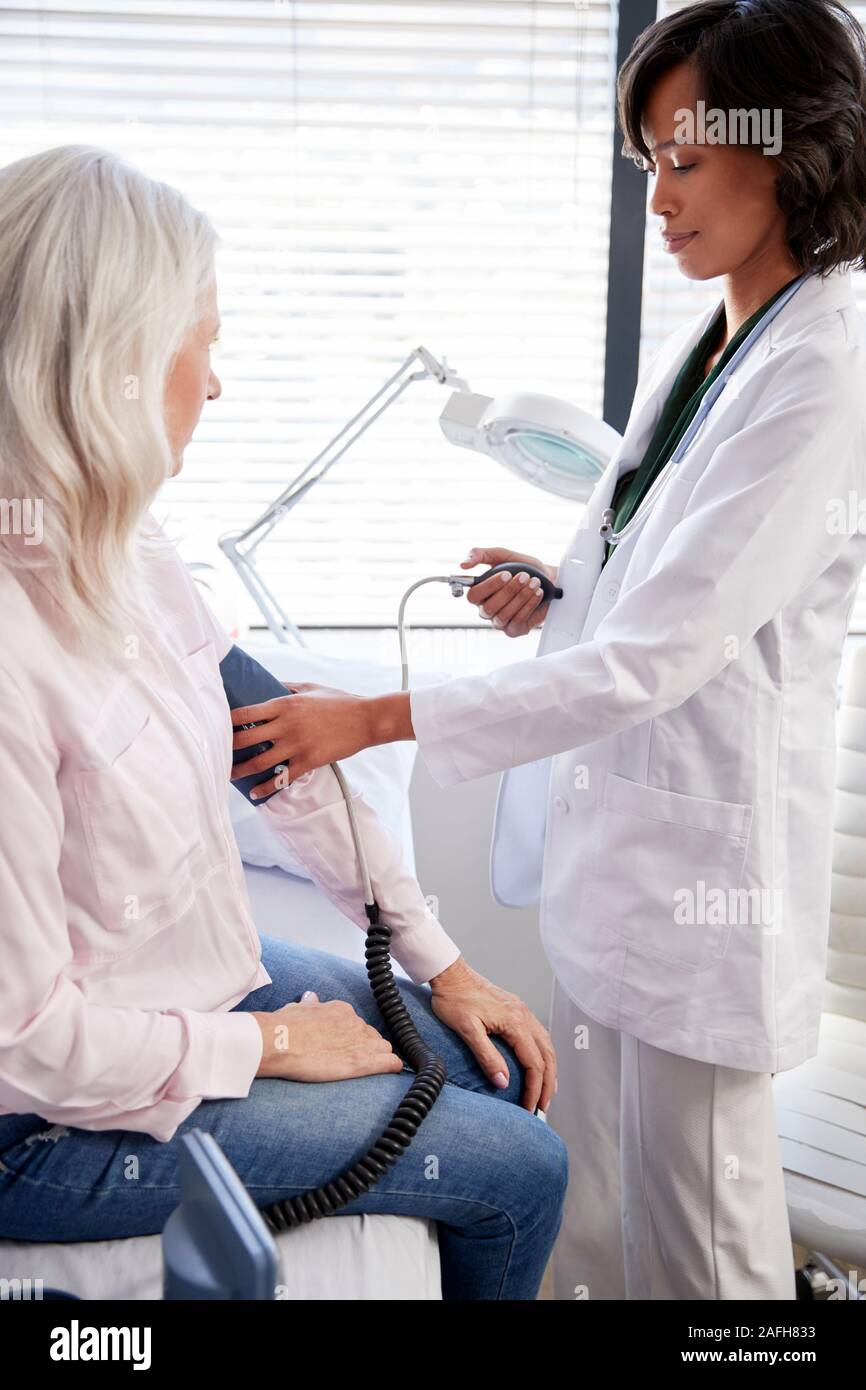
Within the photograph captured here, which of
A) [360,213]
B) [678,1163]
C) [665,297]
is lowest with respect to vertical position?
[678,1163]

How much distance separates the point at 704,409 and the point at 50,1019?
0.91m

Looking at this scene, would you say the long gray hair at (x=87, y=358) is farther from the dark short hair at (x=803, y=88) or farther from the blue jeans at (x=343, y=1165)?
the dark short hair at (x=803, y=88)

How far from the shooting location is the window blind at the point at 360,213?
2.26 m

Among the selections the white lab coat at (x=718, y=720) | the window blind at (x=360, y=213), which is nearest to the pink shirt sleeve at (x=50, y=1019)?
the white lab coat at (x=718, y=720)

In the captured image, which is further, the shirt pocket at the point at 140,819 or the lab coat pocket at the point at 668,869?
the lab coat pocket at the point at 668,869

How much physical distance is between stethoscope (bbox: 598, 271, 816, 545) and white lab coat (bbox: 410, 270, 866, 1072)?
0.01m

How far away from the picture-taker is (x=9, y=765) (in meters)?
0.84

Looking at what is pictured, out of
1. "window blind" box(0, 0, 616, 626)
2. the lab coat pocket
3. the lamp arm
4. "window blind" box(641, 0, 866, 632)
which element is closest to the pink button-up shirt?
the lab coat pocket

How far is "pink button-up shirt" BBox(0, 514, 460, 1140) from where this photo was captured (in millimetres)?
843

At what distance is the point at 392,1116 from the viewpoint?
1000 millimetres

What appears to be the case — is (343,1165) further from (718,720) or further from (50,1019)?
(718,720)

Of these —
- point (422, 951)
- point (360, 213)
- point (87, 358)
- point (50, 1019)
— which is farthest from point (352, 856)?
point (360, 213)

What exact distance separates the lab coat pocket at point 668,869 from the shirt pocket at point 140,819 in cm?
48
